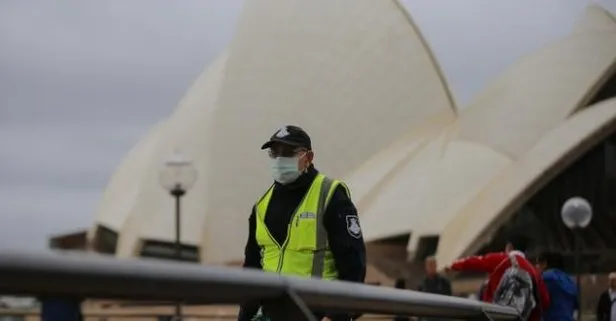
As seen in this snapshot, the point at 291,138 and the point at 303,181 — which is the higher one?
the point at 291,138

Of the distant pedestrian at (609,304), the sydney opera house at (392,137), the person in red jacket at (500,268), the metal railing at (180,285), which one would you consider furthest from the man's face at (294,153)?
the sydney opera house at (392,137)

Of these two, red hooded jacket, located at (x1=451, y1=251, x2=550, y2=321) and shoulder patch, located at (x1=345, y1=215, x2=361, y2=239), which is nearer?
shoulder patch, located at (x1=345, y1=215, x2=361, y2=239)

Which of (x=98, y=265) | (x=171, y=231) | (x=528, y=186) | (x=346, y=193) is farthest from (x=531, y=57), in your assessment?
(x=98, y=265)

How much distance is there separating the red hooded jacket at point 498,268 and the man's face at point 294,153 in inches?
118

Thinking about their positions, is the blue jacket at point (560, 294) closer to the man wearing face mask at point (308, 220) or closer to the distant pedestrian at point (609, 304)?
the distant pedestrian at point (609, 304)

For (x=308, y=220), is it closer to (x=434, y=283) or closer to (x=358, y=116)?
(x=434, y=283)

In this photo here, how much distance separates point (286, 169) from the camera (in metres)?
4.18

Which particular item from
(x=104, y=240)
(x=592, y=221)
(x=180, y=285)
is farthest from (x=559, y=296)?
(x=104, y=240)

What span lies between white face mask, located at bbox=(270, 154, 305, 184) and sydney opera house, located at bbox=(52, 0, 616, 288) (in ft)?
82.9

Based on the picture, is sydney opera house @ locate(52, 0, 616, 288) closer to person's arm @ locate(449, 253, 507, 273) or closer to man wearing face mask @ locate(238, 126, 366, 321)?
person's arm @ locate(449, 253, 507, 273)

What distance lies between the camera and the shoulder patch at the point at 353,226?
13.8 ft

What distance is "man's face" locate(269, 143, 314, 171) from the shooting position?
421 cm

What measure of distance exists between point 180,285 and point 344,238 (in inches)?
88.8

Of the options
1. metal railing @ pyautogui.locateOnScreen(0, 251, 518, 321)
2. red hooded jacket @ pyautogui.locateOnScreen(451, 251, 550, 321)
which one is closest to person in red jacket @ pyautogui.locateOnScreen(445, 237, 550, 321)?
red hooded jacket @ pyautogui.locateOnScreen(451, 251, 550, 321)
